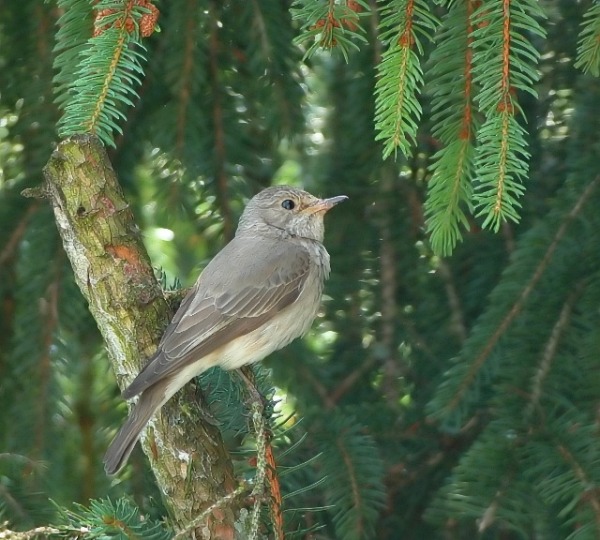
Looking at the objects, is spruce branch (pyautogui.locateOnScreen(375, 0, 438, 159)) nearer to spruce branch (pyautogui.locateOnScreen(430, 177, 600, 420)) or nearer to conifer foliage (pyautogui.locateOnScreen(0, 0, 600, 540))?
conifer foliage (pyautogui.locateOnScreen(0, 0, 600, 540))

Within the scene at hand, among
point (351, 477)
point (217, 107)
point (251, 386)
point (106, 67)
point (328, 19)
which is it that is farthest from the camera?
point (217, 107)

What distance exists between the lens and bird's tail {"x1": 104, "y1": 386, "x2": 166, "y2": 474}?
122 inches

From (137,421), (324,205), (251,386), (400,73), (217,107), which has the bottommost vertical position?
(137,421)

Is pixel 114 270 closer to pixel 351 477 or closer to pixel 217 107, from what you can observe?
pixel 351 477

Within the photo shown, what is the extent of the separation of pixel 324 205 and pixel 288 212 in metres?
0.34

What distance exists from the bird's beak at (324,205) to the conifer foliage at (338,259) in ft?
0.50

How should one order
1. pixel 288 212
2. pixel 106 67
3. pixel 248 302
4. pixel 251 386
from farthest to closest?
pixel 288 212 < pixel 248 302 < pixel 251 386 < pixel 106 67

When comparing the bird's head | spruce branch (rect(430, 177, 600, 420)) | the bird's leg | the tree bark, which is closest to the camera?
the tree bark

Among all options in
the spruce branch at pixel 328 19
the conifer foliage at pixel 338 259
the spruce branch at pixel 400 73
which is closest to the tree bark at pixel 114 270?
the conifer foliage at pixel 338 259

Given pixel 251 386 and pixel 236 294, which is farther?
pixel 236 294

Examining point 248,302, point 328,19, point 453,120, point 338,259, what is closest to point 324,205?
point 338,259

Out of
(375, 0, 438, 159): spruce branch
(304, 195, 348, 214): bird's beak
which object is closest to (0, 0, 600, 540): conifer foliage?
(375, 0, 438, 159): spruce branch

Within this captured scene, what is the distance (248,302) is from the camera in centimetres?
430

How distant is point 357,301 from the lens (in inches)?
183
